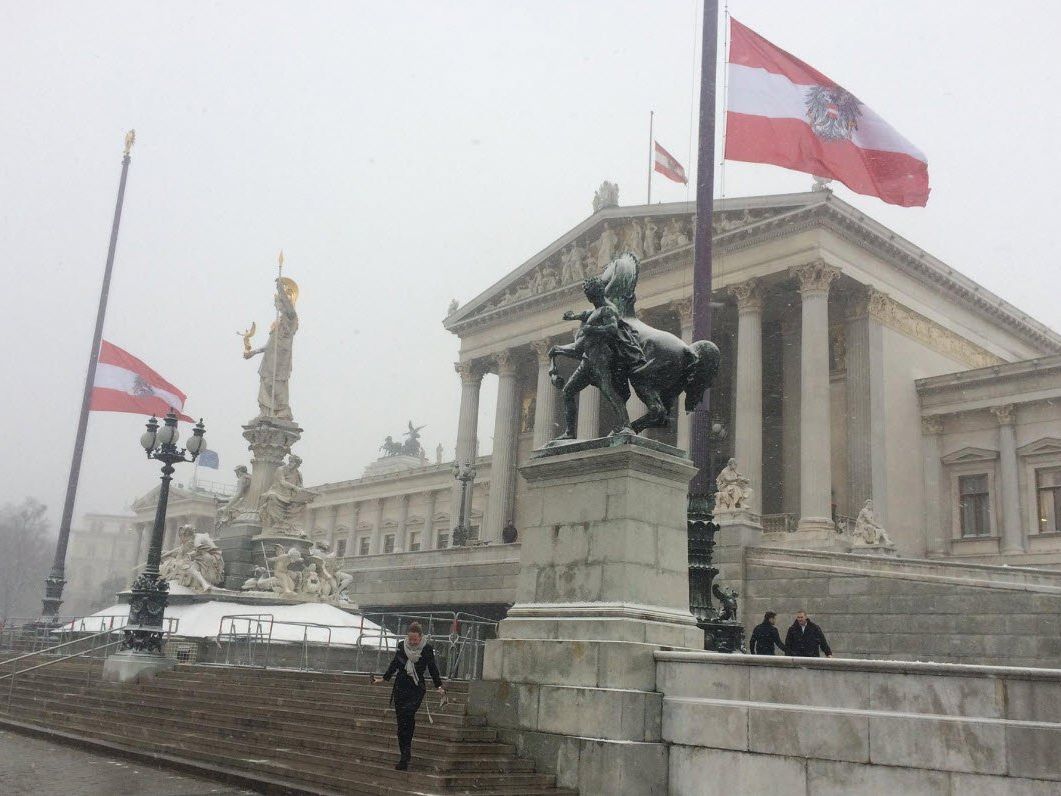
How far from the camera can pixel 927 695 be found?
28.6 ft

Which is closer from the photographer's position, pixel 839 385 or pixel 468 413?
pixel 839 385

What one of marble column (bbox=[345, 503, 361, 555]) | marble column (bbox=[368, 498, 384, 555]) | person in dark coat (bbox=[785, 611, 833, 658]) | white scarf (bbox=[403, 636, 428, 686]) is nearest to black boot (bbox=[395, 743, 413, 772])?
white scarf (bbox=[403, 636, 428, 686])

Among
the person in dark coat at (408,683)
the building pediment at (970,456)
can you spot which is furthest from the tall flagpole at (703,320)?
the building pediment at (970,456)

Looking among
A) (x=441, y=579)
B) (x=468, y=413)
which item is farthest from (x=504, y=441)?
(x=441, y=579)

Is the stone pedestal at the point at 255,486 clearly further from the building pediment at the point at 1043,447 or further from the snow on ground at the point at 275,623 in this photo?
the building pediment at the point at 1043,447

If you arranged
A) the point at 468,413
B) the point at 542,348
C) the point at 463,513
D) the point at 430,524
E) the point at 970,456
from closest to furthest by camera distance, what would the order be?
the point at 970,456 < the point at 463,513 < the point at 542,348 < the point at 468,413 < the point at 430,524

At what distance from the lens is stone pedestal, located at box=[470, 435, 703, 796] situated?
10.0 meters

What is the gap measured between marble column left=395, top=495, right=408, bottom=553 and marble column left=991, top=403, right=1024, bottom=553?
146 ft

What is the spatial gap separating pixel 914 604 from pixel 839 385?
20.5 m

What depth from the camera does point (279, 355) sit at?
28.9m

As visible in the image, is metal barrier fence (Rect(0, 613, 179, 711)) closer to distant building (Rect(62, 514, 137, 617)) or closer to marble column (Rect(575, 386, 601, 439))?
marble column (Rect(575, 386, 601, 439))

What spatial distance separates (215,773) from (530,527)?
4286 millimetres

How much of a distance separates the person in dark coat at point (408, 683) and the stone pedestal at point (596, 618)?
2.89 feet

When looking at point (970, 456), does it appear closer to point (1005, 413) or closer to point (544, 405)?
point (1005, 413)
